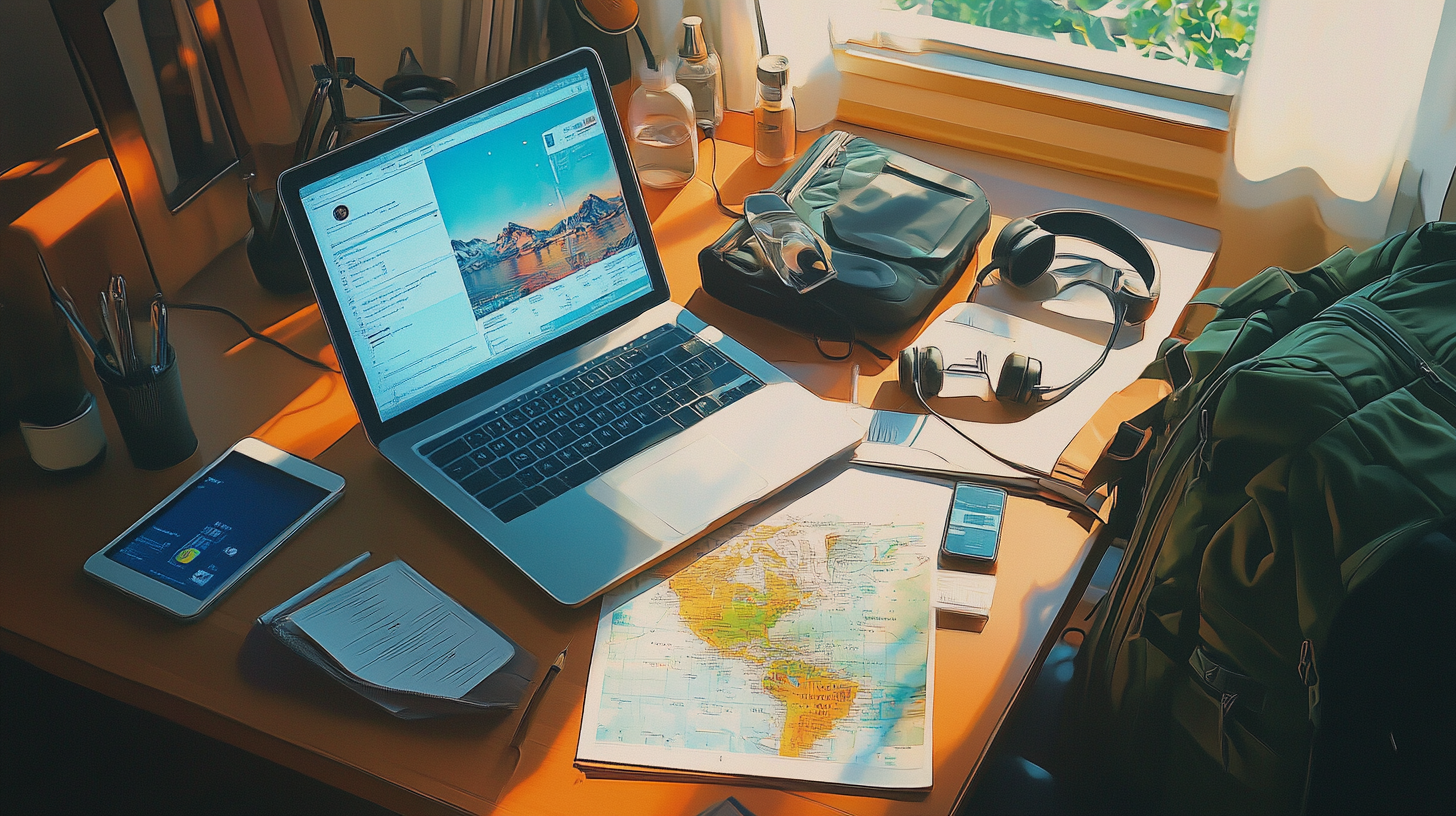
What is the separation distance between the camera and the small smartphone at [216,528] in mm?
850

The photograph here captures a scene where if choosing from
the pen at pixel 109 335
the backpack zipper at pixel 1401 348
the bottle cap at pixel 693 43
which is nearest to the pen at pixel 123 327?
Answer: the pen at pixel 109 335

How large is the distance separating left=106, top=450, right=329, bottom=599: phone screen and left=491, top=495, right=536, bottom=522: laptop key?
0.58 feet

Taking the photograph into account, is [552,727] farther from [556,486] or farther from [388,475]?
[388,475]

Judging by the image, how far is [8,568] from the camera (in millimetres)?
883

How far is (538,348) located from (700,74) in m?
0.60

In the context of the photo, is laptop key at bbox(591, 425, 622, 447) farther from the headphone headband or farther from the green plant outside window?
the green plant outside window

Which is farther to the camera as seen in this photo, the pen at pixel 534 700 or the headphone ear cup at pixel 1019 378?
the headphone ear cup at pixel 1019 378

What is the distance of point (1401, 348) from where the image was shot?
724 millimetres

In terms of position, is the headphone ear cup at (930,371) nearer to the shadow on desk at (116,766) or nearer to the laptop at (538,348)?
the laptop at (538,348)

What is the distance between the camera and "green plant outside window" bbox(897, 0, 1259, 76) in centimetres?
253

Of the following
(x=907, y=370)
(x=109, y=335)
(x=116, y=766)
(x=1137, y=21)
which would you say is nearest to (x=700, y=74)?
(x=907, y=370)

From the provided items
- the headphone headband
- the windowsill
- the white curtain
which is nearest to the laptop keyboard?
the headphone headband

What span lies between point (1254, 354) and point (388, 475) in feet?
2.49

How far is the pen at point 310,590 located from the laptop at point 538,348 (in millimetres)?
84
